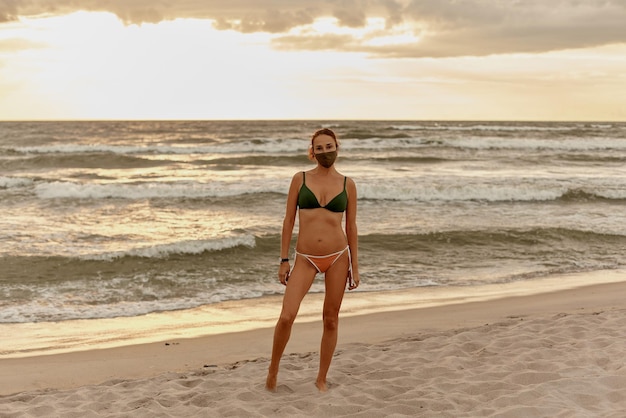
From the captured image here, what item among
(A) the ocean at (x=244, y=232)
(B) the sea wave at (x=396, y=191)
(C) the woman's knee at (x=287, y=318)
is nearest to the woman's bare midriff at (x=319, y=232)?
(C) the woman's knee at (x=287, y=318)

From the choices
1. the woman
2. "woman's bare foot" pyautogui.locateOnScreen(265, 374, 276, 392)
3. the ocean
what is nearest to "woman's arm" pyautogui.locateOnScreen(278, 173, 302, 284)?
the woman

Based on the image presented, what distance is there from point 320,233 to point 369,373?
1598 millimetres

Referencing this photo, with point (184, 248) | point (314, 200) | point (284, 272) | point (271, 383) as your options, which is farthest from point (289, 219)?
point (184, 248)

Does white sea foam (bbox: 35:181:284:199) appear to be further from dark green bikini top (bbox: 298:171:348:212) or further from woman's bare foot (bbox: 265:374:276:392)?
dark green bikini top (bbox: 298:171:348:212)

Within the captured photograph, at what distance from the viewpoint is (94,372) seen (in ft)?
20.2

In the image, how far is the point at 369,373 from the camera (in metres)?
5.77

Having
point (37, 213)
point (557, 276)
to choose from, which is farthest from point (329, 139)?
point (37, 213)

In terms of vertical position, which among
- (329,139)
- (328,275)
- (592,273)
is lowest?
(592,273)

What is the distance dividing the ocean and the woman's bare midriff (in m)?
4.29

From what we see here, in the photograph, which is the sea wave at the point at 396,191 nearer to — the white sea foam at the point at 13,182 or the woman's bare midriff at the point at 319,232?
the white sea foam at the point at 13,182

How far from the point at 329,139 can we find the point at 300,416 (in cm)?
209

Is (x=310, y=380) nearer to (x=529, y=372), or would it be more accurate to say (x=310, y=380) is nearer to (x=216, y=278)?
(x=529, y=372)

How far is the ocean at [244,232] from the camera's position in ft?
32.1

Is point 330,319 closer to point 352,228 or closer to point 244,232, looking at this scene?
point 352,228
